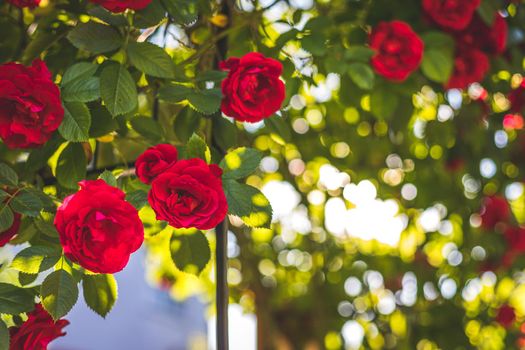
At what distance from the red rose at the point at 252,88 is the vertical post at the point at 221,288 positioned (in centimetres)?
16

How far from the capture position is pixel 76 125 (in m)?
1.07

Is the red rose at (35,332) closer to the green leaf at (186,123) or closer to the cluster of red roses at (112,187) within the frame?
the cluster of red roses at (112,187)

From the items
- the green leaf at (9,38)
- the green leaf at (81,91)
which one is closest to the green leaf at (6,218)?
the green leaf at (81,91)

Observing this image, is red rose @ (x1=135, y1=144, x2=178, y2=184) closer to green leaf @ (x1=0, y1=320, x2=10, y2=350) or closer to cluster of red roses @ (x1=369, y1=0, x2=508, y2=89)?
green leaf @ (x1=0, y1=320, x2=10, y2=350)

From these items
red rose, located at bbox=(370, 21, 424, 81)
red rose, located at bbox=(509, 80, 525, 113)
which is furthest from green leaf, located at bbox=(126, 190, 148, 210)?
red rose, located at bbox=(509, 80, 525, 113)

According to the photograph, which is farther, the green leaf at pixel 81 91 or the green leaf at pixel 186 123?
the green leaf at pixel 186 123

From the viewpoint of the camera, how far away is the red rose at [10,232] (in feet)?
3.53

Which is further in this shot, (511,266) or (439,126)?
(511,266)

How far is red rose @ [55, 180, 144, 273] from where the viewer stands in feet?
3.09

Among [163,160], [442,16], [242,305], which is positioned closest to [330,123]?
[442,16]

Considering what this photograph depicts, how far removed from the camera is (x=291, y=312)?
346 cm

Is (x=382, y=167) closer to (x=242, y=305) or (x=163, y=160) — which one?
(x=242, y=305)

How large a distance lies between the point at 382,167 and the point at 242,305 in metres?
1.11

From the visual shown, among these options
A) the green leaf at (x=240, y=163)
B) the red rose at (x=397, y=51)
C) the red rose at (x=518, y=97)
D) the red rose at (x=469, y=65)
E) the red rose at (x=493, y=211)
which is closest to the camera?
the green leaf at (x=240, y=163)
